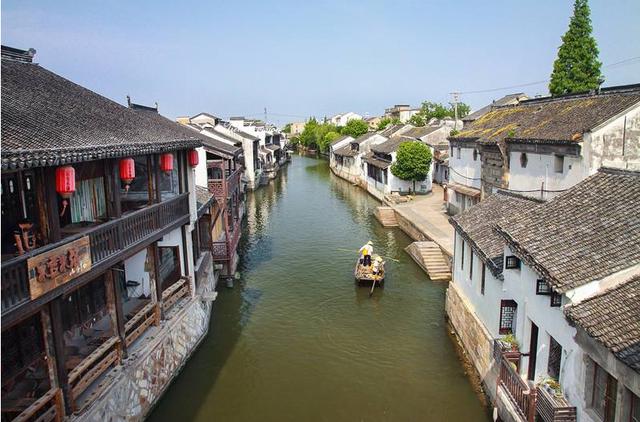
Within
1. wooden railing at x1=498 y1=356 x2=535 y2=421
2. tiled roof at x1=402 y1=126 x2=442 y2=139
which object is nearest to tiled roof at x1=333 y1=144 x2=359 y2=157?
tiled roof at x1=402 y1=126 x2=442 y2=139

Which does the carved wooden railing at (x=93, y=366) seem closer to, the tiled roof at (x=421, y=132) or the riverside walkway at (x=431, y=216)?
the riverside walkway at (x=431, y=216)

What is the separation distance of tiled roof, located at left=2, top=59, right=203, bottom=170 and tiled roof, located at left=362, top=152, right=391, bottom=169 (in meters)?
33.5

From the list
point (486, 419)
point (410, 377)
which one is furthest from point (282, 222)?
point (486, 419)

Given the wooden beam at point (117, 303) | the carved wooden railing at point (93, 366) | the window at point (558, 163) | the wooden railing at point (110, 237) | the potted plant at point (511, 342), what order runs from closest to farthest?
the wooden railing at point (110, 237) → the carved wooden railing at point (93, 366) → the wooden beam at point (117, 303) → the potted plant at point (511, 342) → the window at point (558, 163)

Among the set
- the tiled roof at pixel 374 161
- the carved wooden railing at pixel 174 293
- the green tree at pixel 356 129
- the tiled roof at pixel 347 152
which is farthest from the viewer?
the green tree at pixel 356 129

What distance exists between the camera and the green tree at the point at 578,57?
128ft

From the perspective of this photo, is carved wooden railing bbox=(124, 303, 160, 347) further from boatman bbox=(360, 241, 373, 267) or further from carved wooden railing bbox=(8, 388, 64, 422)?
boatman bbox=(360, 241, 373, 267)

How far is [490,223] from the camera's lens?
17.4 metres

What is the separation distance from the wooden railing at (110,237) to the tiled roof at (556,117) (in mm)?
16081

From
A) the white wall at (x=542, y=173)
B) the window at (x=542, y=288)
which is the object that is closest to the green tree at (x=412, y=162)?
the white wall at (x=542, y=173)

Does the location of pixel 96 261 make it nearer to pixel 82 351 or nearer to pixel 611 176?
pixel 82 351

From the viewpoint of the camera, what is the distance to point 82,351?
528 inches

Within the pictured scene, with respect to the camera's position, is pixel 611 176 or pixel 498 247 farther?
pixel 498 247

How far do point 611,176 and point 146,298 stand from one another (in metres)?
14.9
